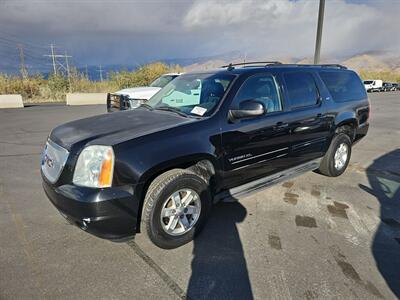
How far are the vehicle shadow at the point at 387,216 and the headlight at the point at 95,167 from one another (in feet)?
8.80

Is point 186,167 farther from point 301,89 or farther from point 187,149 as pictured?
point 301,89

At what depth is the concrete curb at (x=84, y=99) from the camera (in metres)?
18.3

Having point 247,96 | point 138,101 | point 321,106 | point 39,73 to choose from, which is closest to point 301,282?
point 247,96

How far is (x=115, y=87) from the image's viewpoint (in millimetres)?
25938

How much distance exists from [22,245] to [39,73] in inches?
1056

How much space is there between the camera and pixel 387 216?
3.58m

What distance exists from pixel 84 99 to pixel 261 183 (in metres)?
17.8

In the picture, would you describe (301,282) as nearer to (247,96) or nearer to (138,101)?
(247,96)

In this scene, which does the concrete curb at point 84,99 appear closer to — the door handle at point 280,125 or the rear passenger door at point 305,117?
the rear passenger door at point 305,117

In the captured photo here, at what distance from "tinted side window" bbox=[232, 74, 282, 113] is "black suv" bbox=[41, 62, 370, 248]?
0.04 feet

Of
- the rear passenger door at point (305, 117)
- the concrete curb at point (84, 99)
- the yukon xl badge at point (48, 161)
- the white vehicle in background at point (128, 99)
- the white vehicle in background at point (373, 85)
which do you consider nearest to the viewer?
the yukon xl badge at point (48, 161)

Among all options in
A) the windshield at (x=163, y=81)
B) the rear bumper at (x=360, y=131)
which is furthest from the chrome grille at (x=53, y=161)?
the windshield at (x=163, y=81)

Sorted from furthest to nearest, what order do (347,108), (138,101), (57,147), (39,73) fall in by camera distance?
(39,73), (138,101), (347,108), (57,147)

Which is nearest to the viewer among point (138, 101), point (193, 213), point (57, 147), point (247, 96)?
point (57, 147)
